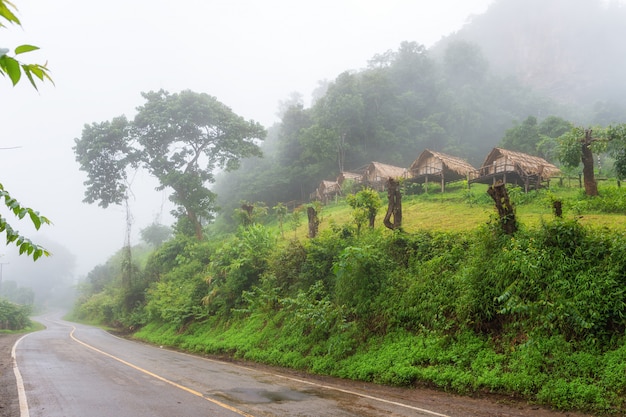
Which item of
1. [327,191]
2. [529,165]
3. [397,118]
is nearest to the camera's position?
[529,165]

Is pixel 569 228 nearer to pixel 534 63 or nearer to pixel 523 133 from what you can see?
pixel 523 133

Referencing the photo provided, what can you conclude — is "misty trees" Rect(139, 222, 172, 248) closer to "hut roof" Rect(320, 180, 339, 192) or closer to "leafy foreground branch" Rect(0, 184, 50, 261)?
"hut roof" Rect(320, 180, 339, 192)

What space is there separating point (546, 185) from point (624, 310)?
25774mm

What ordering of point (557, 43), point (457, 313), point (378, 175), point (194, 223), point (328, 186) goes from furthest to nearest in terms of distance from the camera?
1. point (557, 43)
2. point (328, 186)
3. point (378, 175)
4. point (194, 223)
5. point (457, 313)

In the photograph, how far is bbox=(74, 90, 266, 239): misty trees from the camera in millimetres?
36344

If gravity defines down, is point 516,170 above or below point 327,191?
below

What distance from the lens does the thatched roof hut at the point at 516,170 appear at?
30.6 meters

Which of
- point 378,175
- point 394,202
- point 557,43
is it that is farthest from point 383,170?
point 557,43

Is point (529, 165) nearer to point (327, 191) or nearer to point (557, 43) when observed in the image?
point (327, 191)

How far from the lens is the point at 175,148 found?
128 ft

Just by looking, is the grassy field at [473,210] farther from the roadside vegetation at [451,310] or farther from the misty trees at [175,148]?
the misty trees at [175,148]

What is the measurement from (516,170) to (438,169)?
7.89 m

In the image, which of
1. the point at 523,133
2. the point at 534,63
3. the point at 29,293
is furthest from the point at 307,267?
the point at 534,63

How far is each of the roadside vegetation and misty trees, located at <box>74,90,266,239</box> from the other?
20956mm
